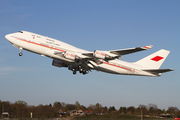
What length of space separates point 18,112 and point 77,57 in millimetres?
18433

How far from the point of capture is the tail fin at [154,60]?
49.4 m

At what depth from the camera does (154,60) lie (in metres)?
49.8

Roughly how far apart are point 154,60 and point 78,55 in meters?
18.3

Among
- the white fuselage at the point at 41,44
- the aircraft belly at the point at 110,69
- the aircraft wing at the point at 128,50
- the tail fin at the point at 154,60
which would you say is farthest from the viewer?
the tail fin at the point at 154,60

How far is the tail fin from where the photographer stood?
162 ft

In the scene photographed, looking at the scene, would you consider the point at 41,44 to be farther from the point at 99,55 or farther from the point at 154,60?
the point at 154,60

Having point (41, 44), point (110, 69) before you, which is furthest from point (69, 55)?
point (110, 69)

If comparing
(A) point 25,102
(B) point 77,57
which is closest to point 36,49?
(B) point 77,57

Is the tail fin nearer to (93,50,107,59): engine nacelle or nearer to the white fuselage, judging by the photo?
(93,50,107,59): engine nacelle

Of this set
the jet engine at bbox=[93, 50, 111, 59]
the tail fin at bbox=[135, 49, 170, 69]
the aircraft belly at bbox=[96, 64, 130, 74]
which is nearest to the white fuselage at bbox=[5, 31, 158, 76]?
the jet engine at bbox=[93, 50, 111, 59]

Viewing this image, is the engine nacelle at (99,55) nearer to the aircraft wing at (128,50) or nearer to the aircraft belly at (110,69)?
the aircraft wing at (128,50)

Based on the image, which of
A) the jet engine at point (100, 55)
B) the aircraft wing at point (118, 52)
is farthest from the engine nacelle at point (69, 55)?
the jet engine at point (100, 55)

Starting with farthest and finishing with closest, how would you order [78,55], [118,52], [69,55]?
[78,55] → [69,55] → [118,52]

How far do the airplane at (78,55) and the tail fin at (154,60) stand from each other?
2.35 metres
